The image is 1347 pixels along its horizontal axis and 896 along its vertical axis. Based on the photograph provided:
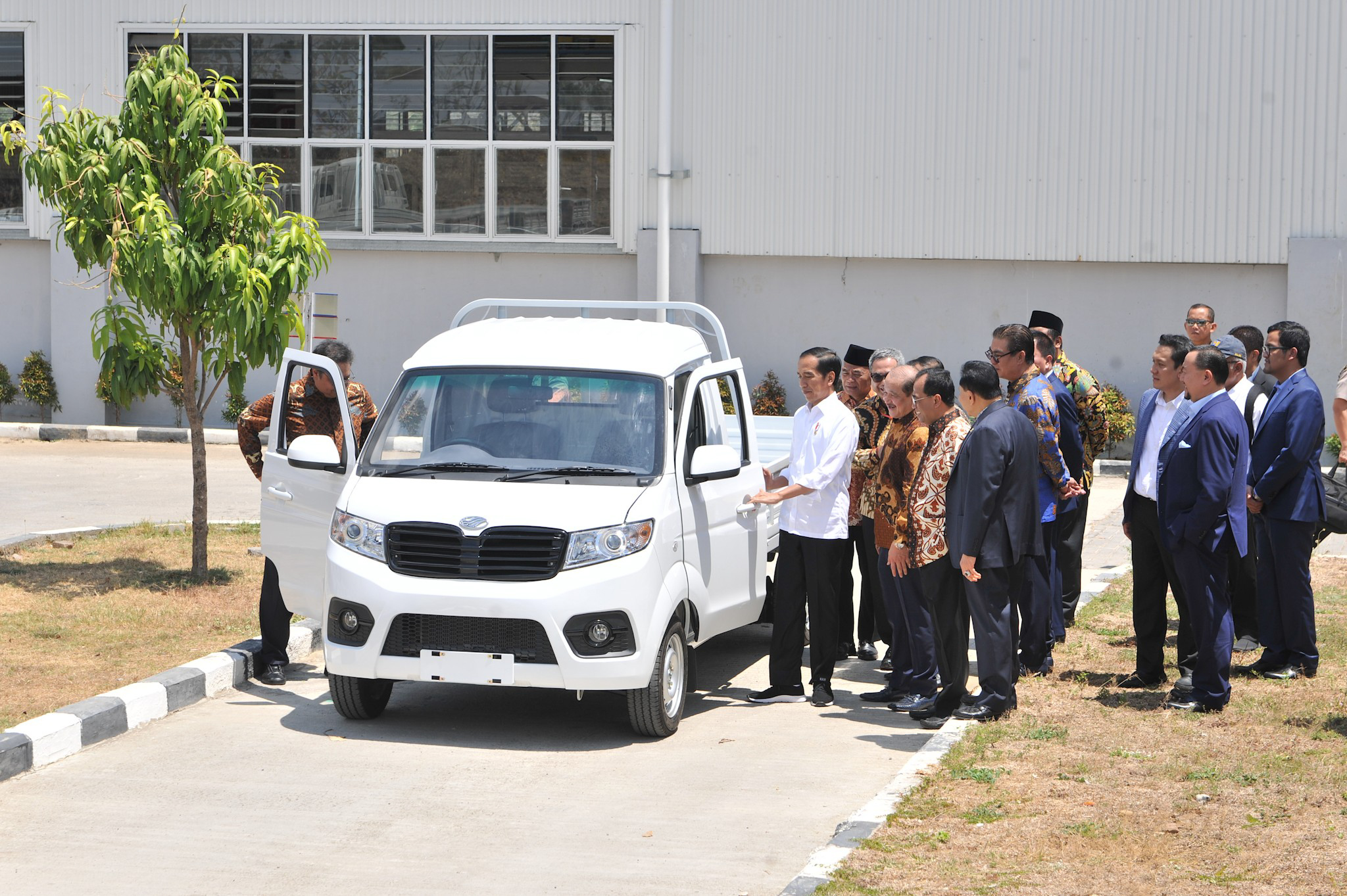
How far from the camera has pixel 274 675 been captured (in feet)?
29.1

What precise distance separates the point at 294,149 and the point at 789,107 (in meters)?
7.35

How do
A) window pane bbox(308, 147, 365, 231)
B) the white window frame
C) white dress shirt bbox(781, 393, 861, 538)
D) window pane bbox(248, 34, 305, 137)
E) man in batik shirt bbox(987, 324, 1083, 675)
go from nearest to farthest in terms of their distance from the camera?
white dress shirt bbox(781, 393, 861, 538), man in batik shirt bbox(987, 324, 1083, 675), the white window frame, window pane bbox(248, 34, 305, 137), window pane bbox(308, 147, 365, 231)

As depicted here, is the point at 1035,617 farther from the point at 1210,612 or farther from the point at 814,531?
the point at 814,531

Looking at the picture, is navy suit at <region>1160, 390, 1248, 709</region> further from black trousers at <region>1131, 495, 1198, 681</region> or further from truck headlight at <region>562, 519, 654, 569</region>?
truck headlight at <region>562, 519, 654, 569</region>

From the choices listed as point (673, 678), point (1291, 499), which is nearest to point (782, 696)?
point (673, 678)

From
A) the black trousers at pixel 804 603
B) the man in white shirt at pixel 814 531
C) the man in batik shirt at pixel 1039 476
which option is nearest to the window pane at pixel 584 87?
the man in batik shirt at pixel 1039 476

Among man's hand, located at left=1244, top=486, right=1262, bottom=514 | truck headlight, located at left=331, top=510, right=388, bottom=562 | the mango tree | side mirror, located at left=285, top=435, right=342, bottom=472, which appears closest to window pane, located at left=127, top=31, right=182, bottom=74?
the mango tree

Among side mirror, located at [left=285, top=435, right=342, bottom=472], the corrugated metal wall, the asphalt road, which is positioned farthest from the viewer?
the corrugated metal wall

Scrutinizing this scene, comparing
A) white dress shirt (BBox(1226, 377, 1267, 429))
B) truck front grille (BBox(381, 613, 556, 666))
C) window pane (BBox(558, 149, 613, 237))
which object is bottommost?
truck front grille (BBox(381, 613, 556, 666))

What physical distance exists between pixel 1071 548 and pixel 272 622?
196 inches

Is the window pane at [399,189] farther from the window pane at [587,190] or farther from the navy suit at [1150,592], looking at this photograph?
the navy suit at [1150,592]

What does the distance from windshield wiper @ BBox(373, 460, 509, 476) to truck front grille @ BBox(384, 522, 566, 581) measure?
49 centimetres

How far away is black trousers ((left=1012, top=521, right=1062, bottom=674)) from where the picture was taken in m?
8.68

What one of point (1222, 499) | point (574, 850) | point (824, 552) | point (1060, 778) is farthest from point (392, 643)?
point (1222, 499)
